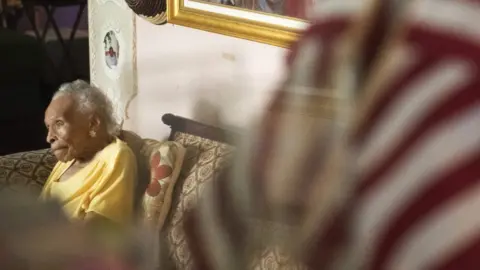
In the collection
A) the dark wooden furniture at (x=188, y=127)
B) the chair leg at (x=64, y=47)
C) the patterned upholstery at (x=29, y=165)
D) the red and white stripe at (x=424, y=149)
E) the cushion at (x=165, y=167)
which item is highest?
the red and white stripe at (x=424, y=149)

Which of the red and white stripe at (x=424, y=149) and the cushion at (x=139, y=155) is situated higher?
the red and white stripe at (x=424, y=149)

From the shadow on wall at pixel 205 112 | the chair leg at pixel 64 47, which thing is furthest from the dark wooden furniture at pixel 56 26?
the shadow on wall at pixel 205 112

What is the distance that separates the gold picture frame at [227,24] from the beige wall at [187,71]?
23 millimetres

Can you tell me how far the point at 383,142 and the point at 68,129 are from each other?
1729mm

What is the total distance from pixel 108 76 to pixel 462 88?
226 centimetres

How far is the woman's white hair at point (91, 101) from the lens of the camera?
6.91 feet

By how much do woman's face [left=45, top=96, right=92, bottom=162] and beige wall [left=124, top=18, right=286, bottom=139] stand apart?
0.32 metres

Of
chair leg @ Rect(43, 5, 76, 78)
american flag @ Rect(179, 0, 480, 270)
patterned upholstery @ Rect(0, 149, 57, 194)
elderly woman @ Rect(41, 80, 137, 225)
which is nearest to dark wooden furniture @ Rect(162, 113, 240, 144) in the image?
elderly woman @ Rect(41, 80, 137, 225)

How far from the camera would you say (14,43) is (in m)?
3.97

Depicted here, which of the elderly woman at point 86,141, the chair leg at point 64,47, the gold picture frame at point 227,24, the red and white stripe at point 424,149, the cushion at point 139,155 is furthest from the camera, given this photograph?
the chair leg at point 64,47

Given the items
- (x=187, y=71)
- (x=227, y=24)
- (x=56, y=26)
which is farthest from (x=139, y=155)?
(x=56, y=26)

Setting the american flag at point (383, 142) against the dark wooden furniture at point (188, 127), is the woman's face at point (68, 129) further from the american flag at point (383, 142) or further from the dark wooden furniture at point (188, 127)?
the american flag at point (383, 142)

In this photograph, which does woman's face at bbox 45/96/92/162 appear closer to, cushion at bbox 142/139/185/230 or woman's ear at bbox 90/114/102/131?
woman's ear at bbox 90/114/102/131

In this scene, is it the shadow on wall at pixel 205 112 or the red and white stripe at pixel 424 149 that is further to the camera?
the shadow on wall at pixel 205 112
